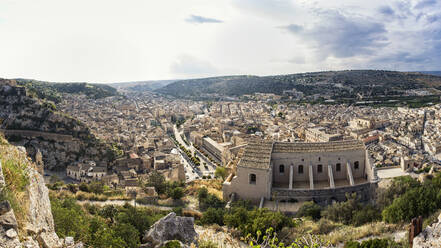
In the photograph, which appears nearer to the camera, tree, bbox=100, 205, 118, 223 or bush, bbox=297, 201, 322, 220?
tree, bbox=100, 205, 118, 223

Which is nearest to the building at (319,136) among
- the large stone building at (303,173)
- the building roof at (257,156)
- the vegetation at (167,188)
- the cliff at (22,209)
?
the large stone building at (303,173)

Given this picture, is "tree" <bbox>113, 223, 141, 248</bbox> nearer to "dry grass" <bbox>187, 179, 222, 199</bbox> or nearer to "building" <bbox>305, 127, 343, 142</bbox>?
"dry grass" <bbox>187, 179, 222, 199</bbox>

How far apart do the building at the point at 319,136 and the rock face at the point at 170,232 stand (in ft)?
126

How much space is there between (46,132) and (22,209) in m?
47.7

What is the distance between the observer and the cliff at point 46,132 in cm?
4359

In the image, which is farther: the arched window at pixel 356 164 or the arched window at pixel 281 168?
the arched window at pixel 356 164

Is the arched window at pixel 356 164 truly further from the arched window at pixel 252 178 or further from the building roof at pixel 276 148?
the arched window at pixel 252 178

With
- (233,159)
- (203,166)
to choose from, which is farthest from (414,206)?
(203,166)

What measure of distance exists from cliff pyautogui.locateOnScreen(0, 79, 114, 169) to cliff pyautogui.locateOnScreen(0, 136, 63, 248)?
134 feet

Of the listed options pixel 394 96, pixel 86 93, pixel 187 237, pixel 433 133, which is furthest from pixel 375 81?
pixel 187 237

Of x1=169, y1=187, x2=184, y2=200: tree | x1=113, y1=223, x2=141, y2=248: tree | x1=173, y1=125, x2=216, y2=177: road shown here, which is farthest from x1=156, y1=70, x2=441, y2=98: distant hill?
x1=113, y1=223, x2=141, y2=248: tree

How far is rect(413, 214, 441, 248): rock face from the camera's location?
6641 mm

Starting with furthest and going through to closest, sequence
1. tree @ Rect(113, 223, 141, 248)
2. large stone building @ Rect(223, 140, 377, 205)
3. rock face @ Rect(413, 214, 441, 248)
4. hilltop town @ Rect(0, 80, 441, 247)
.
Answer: large stone building @ Rect(223, 140, 377, 205) → hilltop town @ Rect(0, 80, 441, 247) → tree @ Rect(113, 223, 141, 248) → rock face @ Rect(413, 214, 441, 248)

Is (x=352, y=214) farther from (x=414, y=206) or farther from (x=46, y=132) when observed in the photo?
(x=46, y=132)
